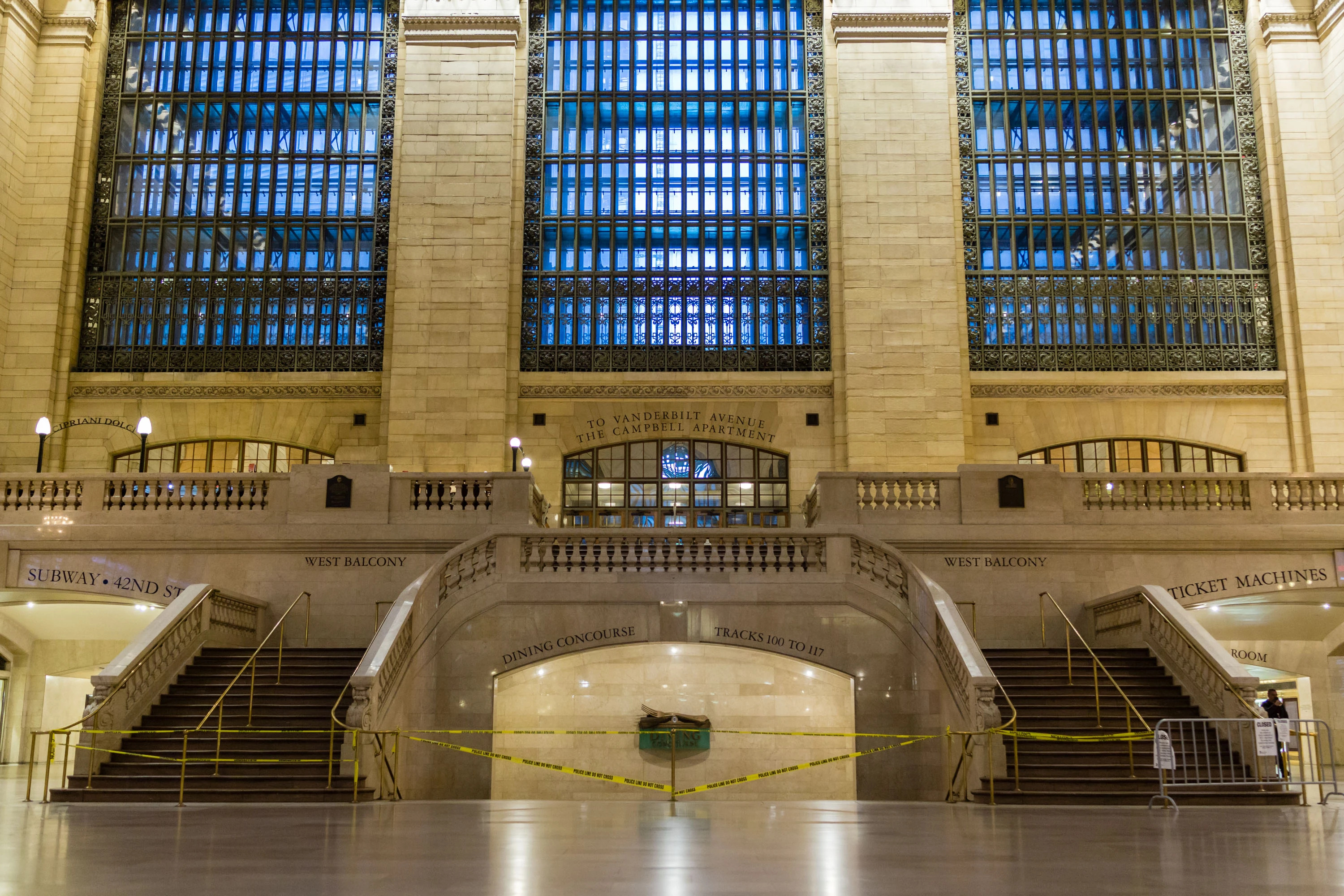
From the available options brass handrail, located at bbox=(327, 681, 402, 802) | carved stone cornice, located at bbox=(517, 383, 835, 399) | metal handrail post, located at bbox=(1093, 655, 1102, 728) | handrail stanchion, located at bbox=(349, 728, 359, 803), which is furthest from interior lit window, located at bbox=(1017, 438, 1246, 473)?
handrail stanchion, located at bbox=(349, 728, 359, 803)

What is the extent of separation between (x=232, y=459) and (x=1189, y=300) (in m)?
23.6

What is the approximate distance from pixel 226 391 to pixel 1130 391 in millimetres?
21651

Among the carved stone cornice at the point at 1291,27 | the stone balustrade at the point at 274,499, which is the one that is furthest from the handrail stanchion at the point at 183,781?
the carved stone cornice at the point at 1291,27

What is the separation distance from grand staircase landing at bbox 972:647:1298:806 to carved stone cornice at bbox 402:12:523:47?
64.3 ft

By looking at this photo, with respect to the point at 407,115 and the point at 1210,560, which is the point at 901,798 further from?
the point at 407,115

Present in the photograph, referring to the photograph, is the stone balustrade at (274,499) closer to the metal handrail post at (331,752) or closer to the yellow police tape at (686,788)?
the yellow police tape at (686,788)

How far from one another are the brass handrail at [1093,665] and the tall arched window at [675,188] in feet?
32.7

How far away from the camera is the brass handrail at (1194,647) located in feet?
53.6

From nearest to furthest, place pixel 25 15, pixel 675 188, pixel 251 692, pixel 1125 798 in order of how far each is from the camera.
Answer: pixel 1125 798 < pixel 251 692 < pixel 25 15 < pixel 675 188

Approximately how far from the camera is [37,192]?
3089cm

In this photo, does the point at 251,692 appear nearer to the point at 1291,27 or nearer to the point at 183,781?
the point at 183,781

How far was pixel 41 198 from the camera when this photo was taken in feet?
101

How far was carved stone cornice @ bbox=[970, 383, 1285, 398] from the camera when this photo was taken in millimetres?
29250

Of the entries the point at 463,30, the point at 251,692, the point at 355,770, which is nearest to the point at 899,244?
the point at 463,30
